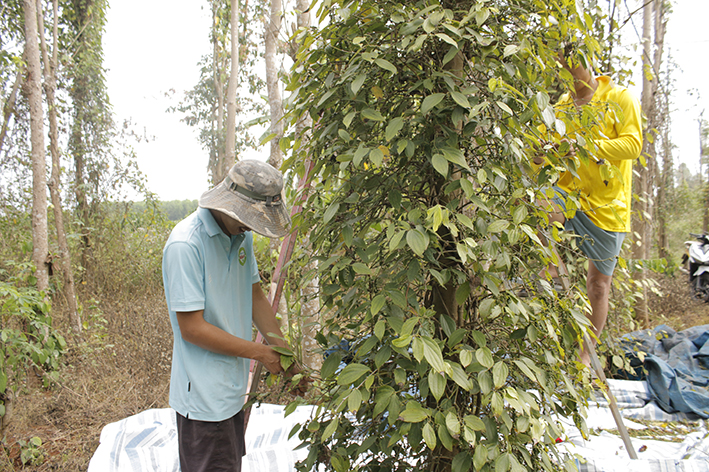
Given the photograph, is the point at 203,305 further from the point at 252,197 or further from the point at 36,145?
the point at 36,145

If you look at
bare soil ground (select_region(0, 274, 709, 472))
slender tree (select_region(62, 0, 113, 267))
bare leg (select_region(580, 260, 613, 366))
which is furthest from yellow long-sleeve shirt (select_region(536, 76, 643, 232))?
slender tree (select_region(62, 0, 113, 267))

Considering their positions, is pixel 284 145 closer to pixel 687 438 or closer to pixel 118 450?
pixel 118 450

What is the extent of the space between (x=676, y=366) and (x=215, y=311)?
138 inches

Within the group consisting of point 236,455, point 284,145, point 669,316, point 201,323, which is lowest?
point 669,316

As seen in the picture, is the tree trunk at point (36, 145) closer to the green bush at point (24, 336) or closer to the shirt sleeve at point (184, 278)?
the green bush at point (24, 336)

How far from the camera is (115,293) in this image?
5762 mm

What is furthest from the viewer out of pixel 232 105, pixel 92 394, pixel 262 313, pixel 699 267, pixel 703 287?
pixel 232 105

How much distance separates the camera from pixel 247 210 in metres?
1.48

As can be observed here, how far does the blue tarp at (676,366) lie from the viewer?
274 centimetres

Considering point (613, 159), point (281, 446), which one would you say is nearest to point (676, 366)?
point (613, 159)

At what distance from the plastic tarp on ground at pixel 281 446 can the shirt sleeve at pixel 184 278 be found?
3.77ft

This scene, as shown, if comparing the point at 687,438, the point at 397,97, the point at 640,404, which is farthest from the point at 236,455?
the point at 640,404

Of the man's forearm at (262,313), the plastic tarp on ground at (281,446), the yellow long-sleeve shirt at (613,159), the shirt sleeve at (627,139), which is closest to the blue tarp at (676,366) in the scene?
the plastic tarp on ground at (281,446)

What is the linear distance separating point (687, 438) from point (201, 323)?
8.45ft
